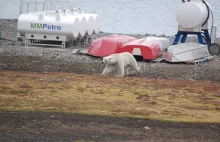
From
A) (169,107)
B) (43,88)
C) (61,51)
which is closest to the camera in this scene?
(169,107)

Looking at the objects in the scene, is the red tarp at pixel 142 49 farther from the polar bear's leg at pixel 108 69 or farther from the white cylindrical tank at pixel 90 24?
the white cylindrical tank at pixel 90 24

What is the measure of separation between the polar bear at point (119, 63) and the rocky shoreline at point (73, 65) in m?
0.56

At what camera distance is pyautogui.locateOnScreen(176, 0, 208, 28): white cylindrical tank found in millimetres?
18875

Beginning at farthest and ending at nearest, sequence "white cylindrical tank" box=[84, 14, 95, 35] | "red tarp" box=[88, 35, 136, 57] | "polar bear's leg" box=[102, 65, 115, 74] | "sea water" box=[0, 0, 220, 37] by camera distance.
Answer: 1. "sea water" box=[0, 0, 220, 37]
2. "white cylindrical tank" box=[84, 14, 95, 35]
3. "red tarp" box=[88, 35, 136, 57]
4. "polar bear's leg" box=[102, 65, 115, 74]

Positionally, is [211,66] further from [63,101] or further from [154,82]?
[63,101]

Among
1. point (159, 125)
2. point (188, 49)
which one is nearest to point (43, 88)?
point (159, 125)

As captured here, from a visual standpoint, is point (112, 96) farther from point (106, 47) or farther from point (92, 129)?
point (106, 47)

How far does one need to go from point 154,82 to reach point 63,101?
3.31 m

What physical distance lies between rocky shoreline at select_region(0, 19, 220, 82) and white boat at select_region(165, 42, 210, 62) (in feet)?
1.30

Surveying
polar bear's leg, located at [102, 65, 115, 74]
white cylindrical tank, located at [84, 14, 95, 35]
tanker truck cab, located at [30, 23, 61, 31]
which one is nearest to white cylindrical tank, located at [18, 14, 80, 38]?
tanker truck cab, located at [30, 23, 61, 31]

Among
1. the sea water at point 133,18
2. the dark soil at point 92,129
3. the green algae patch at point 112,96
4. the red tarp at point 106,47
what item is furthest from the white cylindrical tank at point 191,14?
the sea water at point 133,18

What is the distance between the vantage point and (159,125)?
27.2 ft

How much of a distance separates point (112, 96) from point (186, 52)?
796cm

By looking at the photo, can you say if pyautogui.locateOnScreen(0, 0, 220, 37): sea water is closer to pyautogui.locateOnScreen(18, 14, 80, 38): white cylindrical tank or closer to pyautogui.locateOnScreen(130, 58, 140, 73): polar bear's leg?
pyautogui.locateOnScreen(18, 14, 80, 38): white cylindrical tank
